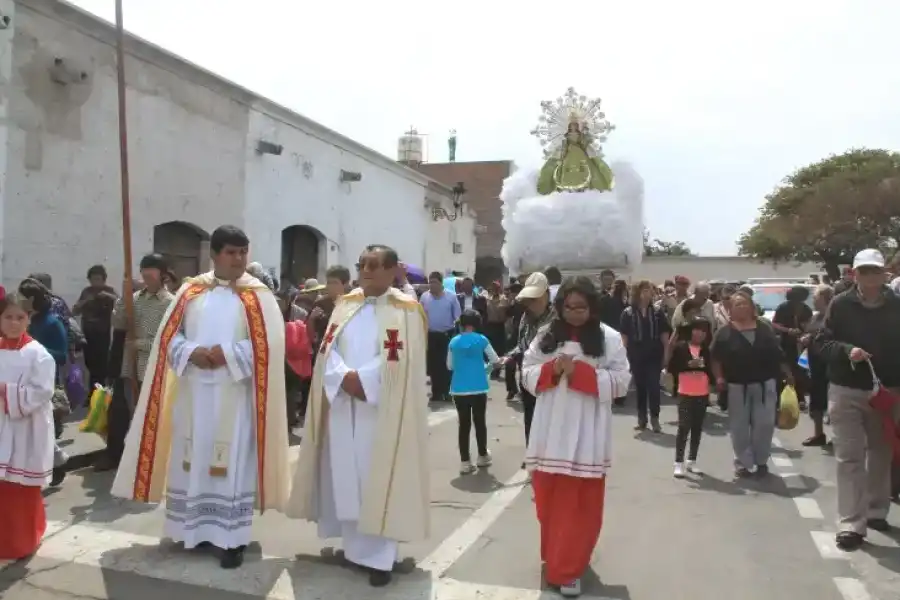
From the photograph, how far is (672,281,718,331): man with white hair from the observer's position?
8445mm

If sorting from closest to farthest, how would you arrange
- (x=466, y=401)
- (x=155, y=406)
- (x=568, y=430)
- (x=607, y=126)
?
1. (x=568, y=430)
2. (x=155, y=406)
3. (x=466, y=401)
4. (x=607, y=126)

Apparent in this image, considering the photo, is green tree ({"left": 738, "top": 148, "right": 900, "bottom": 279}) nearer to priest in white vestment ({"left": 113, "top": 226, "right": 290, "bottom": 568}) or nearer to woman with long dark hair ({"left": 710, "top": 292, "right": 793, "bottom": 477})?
woman with long dark hair ({"left": 710, "top": 292, "right": 793, "bottom": 477})

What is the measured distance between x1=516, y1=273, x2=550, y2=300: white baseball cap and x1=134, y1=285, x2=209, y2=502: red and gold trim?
7.41 ft

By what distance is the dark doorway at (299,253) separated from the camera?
55.8ft

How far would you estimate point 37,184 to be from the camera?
407 inches

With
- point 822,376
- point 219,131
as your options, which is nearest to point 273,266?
point 219,131

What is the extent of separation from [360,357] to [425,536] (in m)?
1.04

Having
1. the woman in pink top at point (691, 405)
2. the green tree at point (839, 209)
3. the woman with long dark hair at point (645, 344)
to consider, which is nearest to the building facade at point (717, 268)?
the green tree at point (839, 209)

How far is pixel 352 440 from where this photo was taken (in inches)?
181

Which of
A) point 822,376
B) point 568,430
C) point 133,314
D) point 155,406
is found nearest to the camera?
point 568,430

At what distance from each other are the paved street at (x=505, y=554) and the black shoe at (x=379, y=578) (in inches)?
2.2

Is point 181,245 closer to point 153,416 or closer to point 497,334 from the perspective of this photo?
point 497,334

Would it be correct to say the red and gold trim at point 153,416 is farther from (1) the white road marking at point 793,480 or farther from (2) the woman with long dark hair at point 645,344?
(2) the woman with long dark hair at point 645,344

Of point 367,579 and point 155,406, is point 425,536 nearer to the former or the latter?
point 367,579
